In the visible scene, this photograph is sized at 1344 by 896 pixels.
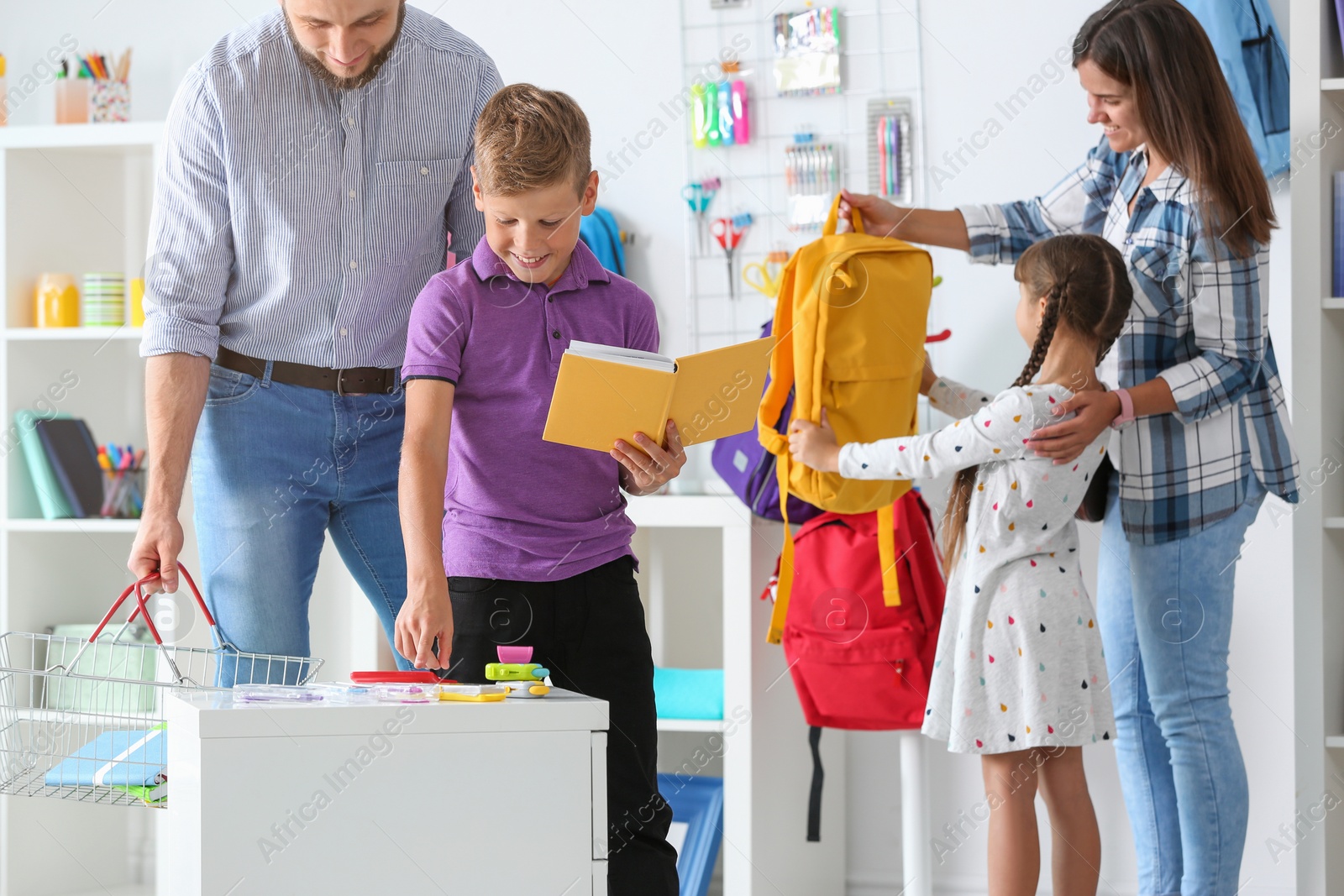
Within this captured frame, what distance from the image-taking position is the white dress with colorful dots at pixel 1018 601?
1.74 m

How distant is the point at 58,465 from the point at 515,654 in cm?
186

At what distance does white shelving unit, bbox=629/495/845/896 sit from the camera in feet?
7.43

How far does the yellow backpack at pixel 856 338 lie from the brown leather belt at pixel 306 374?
2.47ft

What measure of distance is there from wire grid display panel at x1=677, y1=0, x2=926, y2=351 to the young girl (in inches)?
35.4

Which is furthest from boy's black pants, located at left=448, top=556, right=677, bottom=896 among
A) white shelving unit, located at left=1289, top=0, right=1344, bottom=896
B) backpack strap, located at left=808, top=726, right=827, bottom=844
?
white shelving unit, located at left=1289, top=0, right=1344, bottom=896

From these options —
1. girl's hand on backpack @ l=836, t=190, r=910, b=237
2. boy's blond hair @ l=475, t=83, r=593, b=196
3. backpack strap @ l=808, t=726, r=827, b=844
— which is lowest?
backpack strap @ l=808, t=726, r=827, b=844

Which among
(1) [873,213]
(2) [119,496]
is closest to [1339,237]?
(1) [873,213]

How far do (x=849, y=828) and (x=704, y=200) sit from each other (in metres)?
1.41

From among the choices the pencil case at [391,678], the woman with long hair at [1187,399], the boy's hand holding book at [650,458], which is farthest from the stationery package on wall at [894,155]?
the pencil case at [391,678]

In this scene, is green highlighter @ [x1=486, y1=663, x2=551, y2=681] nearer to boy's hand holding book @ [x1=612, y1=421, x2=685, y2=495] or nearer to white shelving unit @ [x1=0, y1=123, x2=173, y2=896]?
boy's hand holding book @ [x1=612, y1=421, x2=685, y2=495]

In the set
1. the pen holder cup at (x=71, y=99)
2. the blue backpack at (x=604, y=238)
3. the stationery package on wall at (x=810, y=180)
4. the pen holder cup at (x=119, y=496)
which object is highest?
the pen holder cup at (x=71, y=99)

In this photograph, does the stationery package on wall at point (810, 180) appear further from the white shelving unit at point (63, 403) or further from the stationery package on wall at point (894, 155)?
the white shelving unit at point (63, 403)

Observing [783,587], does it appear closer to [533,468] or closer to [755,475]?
[755,475]

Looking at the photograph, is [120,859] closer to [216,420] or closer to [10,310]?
[10,310]
